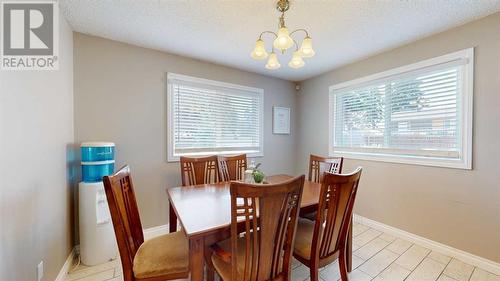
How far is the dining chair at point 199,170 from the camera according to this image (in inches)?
90.7

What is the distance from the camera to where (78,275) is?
1833 mm

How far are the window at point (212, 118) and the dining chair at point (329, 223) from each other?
1925 mm

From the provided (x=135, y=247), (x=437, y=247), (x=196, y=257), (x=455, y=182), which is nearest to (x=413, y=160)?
(x=455, y=182)

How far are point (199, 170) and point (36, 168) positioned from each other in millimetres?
1302

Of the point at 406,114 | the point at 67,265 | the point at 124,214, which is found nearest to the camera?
the point at 124,214

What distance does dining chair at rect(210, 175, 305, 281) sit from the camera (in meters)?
0.99

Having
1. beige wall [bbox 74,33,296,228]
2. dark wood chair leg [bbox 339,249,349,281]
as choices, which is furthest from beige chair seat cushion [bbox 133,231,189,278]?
beige wall [bbox 74,33,296,228]

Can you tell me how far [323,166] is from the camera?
2.38 m

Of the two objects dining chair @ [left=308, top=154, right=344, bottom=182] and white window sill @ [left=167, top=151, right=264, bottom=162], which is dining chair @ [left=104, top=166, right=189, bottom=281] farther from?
dining chair @ [left=308, top=154, right=344, bottom=182]

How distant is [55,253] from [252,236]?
174 centimetres

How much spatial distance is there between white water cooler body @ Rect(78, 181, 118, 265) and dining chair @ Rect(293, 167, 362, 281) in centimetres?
181

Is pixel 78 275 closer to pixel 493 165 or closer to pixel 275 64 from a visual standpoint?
pixel 275 64

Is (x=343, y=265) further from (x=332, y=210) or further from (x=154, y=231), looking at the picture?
(x=154, y=231)

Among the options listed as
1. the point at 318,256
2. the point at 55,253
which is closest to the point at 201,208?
the point at 318,256
